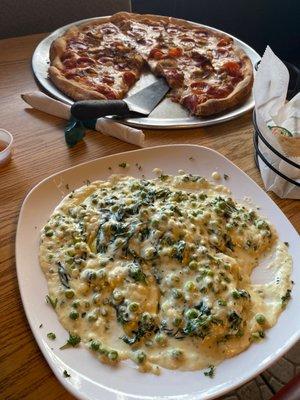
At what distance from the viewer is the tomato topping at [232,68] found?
2.37m

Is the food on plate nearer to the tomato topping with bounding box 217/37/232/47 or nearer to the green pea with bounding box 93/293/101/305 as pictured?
the green pea with bounding box 93/293/101/305

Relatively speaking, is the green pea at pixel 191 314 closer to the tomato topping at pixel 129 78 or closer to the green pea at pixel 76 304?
the green pea at pixel 76 304

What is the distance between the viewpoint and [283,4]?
168 inches

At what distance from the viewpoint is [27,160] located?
1.69 m

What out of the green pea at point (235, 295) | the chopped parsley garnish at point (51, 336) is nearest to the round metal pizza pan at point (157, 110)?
Result: the green pea at point (235, 295)

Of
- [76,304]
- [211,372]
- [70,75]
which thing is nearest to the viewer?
[211,372]

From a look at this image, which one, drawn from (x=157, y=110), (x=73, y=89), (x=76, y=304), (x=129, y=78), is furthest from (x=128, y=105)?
(x=76, y=304)

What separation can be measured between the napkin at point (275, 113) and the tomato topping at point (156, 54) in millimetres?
992

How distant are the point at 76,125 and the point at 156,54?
37.2 inches

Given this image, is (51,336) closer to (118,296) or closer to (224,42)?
(118,296)

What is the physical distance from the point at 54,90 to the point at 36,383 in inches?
56.6

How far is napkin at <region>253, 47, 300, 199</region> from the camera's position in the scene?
5.10 feet

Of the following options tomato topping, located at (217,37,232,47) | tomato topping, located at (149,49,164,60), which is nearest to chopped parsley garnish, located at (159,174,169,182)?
tomato topping, located at (149,49,164,60)

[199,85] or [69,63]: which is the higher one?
[69,63]
